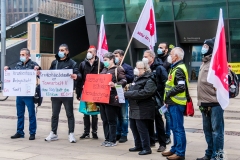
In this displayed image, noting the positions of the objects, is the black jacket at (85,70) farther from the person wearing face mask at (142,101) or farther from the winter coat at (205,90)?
the winter coat at (205,90)

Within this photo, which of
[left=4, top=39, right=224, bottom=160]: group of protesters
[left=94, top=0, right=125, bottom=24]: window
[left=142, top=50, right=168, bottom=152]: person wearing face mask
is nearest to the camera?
[left=4, top=39, right=224, bottom=160]: group of protesters

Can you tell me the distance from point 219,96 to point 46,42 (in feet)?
80.4

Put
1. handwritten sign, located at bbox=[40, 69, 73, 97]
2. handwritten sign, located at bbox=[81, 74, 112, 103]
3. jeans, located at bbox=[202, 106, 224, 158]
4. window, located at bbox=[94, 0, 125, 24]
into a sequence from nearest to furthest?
jeans, located at bbox=[202, 106, 224, 158]
handwritten sign, located at bbox=[81, 74, 112, 103]
handwritten sign, located at bbox=[40, 69, 73, 97]
window, located at bbox=[94, 0, 125, 24]

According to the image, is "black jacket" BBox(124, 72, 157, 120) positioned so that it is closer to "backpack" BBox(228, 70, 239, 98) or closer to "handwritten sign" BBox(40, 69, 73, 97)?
"backpack" BBox(228, 70, 239, 98)

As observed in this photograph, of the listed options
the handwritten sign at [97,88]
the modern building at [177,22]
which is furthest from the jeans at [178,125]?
the modern building at [177,22]

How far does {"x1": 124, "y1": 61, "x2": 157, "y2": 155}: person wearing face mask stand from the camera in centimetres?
787

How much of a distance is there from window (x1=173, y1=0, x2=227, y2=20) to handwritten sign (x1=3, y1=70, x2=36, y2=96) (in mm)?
19359

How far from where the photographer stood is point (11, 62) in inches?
1212

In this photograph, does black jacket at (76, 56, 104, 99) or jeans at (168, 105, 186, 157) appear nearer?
jeans at (168, 105, 186, 157)

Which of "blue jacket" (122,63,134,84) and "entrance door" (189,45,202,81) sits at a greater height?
"entrance door" (189,45,202,81)

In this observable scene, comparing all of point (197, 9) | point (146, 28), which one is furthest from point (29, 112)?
point (197, 9)

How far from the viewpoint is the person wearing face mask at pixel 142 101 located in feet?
25.8

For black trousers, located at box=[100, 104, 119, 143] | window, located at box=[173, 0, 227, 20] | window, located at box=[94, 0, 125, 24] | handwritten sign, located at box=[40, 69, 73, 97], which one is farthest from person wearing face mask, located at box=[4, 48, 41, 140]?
window, located at box=[94, 0, 125, 24]

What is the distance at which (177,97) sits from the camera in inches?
293
